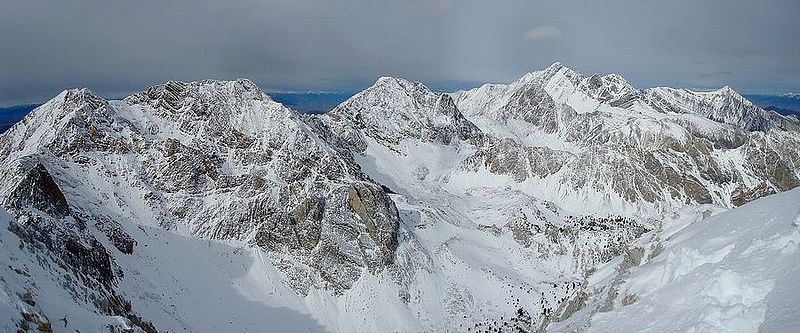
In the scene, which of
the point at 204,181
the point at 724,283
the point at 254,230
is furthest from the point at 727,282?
the point at 204,181

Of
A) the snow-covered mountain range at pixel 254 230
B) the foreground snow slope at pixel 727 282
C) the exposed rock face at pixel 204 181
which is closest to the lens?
the foreground snow slope at pixel 727 282

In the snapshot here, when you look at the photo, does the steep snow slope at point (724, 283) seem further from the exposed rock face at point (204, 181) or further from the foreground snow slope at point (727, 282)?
the exposed rock face at point (204, 181)

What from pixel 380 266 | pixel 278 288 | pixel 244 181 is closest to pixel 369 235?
pixel 380 266

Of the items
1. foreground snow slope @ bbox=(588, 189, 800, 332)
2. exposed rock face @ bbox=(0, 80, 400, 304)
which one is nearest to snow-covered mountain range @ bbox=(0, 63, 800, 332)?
exposed rock face @ bbox=(0, 80, 400, 304)

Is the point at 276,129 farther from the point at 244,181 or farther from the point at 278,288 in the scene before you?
the point at 278,288

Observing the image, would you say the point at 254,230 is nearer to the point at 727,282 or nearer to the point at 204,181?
the point at 204,181

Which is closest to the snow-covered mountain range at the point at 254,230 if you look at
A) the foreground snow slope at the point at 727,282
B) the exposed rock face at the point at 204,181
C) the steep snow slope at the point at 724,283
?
the exposed rock face at the point at 204,181

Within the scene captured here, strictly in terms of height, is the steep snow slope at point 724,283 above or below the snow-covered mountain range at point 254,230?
above
